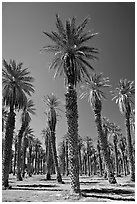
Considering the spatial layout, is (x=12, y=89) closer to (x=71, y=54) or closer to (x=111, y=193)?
(x=71, y=54)

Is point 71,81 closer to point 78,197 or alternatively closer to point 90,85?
point 78,197

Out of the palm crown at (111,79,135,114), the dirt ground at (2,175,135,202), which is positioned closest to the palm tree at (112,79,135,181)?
the palm crown at (111,79,135,114)

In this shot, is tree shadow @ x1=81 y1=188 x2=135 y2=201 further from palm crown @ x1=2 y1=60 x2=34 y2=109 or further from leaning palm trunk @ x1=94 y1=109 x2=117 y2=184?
palm crown @ x1=2 y1=60 x2=34 y2=109

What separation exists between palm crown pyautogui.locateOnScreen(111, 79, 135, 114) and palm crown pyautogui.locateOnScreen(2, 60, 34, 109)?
17.2m

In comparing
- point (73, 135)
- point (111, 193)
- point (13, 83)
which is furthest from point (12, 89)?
point (111, 193)

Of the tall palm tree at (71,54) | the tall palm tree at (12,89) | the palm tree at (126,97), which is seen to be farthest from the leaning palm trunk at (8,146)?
the palm tree at (126,97)

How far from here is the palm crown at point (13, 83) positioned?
1222 inches

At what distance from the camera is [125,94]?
40.7m

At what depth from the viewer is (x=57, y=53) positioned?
26.1 m

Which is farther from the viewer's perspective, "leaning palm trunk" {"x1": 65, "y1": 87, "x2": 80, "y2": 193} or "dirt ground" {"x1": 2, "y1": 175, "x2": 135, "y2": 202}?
"leaning palm trunk" {"x1": 65, "y1": 87, "x2": 80, "y2": 193}

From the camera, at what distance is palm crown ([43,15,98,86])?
974 inches

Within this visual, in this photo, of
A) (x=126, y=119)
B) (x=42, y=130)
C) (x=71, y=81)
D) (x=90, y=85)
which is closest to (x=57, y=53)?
(x=71, y=81)

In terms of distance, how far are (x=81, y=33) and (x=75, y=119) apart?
9865 millimetres

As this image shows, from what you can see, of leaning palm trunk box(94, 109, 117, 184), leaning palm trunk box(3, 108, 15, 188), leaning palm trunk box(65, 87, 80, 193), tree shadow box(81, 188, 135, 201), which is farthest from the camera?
leaning palm trunk box(94, 109, 117, 184)
